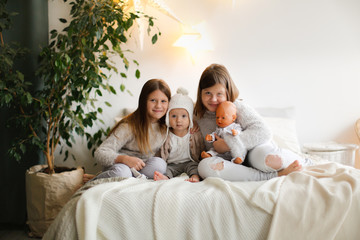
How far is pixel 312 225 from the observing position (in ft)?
3.56

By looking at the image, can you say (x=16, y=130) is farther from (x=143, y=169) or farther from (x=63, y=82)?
(x=143, y=169)

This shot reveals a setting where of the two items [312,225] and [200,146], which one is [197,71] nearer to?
[200,146]

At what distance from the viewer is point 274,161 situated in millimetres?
1459

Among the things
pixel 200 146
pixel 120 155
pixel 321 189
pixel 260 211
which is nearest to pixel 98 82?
pixel 120 155

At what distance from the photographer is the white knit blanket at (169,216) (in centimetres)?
111

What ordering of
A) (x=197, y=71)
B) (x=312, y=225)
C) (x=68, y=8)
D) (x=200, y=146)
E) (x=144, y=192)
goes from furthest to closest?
(x=197, y=71)
(x=68, y=8)
(x=200, y=146)
(x=144, y=192)
(x=312, y=225)

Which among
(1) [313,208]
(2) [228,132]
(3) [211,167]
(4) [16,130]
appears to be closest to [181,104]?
(2) [228,132]

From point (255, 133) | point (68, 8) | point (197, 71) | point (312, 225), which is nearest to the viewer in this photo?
point (312, 225)

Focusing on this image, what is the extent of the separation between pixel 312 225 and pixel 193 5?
1930mm

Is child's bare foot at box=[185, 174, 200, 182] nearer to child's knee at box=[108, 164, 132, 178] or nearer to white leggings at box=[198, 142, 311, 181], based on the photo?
white leggings at box=[198, 142, 311, 181]

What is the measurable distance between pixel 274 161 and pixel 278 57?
138cm

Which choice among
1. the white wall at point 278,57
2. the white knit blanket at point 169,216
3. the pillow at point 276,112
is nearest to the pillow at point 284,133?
the pillow at point 276,112

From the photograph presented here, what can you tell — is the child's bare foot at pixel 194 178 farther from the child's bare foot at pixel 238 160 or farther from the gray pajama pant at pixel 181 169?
the child's bare foot at pixel 238 160

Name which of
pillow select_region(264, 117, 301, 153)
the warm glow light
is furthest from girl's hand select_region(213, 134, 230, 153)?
the warm glow light
